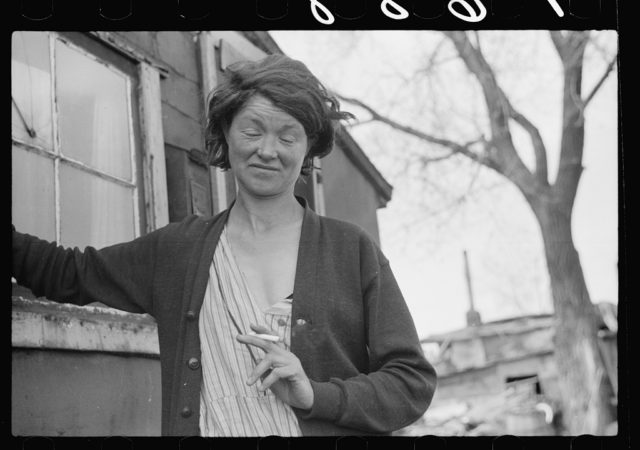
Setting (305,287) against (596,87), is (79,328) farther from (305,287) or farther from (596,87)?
(596,87)

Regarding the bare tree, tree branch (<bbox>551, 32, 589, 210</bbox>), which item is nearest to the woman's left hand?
the bare tree

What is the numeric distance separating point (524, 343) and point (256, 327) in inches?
131

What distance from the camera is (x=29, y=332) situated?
5.54 feet

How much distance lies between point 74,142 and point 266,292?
26.4 inches

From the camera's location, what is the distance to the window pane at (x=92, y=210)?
1912mm

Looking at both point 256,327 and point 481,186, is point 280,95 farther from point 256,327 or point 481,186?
point 481,186

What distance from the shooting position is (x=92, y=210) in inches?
78.8

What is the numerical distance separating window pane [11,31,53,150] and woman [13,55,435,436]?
300mm

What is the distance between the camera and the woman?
1.55 meters

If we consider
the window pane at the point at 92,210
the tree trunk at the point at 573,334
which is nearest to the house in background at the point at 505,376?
the tree trunk at the point at 573,334

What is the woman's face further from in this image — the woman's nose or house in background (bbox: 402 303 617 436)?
house in background (bbox: 402 303 617 436)

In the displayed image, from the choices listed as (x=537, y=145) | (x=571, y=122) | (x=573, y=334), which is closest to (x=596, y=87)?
(x=537, y=145)
